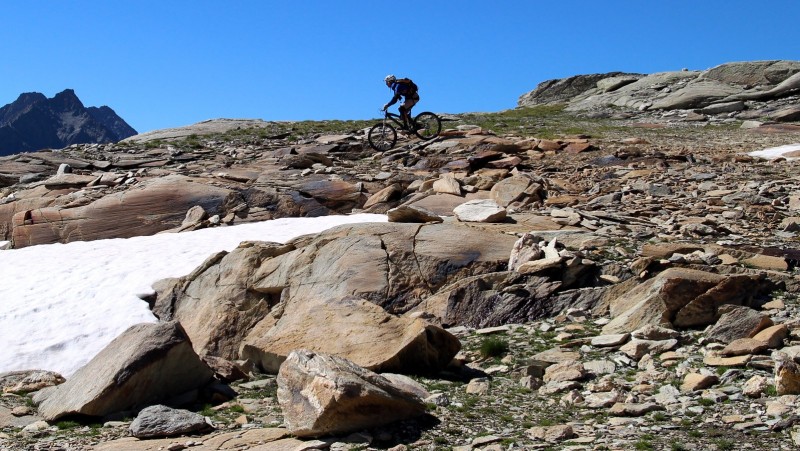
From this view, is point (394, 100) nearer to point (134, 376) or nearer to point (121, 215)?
point (121, 215)

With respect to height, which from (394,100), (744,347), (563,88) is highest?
(563,88)

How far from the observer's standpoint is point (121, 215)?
2117 centimetres

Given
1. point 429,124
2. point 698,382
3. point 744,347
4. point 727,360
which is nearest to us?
point 698,382

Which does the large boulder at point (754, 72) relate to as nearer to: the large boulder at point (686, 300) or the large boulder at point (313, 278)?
the large boulder at point (313, 278)

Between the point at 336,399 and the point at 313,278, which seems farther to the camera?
the point at 313,278

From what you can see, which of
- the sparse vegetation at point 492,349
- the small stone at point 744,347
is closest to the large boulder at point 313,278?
the sparse vegetation at point 492,349

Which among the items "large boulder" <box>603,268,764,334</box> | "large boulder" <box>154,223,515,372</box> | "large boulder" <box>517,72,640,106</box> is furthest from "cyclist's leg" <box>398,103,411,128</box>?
"large boulder" <box>517,72,640,106</box>

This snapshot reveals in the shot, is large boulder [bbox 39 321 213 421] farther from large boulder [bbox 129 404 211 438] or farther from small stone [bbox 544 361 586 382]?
small stone [bbox 544 361 586 382]

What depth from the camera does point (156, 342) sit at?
9812 millimetres

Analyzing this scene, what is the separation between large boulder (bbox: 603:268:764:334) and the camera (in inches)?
401

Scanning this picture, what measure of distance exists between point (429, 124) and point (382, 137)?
7.18 ft

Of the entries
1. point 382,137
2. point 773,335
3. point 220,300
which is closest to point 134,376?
point 220,300

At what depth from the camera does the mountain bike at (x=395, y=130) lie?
94.8ft

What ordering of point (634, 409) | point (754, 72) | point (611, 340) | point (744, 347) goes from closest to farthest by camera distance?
point (634, 409)
point (744, 347)
point (611, 340)
point (754, 72)
